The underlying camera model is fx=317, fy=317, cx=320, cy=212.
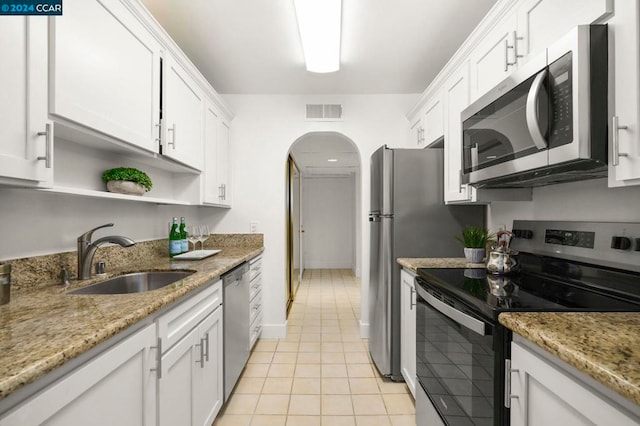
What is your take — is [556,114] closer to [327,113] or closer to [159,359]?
[159,359]

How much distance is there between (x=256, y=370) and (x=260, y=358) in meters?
0.24

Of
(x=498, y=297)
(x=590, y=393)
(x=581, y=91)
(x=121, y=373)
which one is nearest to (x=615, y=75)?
(x=581, y=91)

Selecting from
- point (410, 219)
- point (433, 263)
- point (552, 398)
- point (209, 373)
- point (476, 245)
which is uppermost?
point (410, 219)

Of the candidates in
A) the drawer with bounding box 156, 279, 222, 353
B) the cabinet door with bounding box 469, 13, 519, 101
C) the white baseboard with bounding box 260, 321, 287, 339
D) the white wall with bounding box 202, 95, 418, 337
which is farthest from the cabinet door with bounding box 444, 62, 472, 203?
the white baseboard with bounding box 260, 321, 287, 339

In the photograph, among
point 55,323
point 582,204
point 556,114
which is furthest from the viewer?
point 582,204

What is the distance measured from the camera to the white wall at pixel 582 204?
1.30 metres

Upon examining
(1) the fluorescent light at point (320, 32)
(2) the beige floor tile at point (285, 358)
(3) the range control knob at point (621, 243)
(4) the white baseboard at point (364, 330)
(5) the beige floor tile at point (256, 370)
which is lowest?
(2) the beige floor tile at point (285, 358)

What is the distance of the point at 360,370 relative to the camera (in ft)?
8.37

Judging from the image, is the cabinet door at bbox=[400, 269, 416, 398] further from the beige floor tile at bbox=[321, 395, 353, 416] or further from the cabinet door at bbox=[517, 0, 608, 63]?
the cabinet door at bbox=[517, 0, 608, 63]

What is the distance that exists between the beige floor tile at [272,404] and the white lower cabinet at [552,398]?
1488 millimetres

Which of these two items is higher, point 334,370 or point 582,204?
point 582,204

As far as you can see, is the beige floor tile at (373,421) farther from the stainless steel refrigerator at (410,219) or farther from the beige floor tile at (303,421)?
the stainless steel refrigerator at (410,219)

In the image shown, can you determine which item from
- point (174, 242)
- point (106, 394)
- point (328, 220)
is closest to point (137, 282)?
point (174, 242)

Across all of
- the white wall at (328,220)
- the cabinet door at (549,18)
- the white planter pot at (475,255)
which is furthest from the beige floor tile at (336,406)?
the white wall at (328,220)
